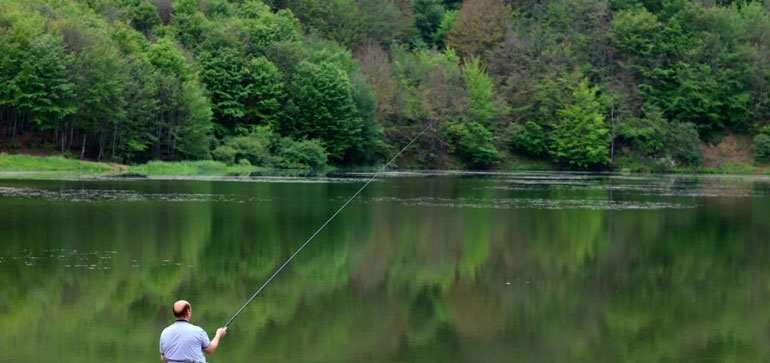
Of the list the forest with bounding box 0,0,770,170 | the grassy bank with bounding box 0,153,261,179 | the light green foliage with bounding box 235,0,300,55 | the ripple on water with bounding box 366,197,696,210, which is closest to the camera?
the ripple on water with bounding box 366,197,696,210

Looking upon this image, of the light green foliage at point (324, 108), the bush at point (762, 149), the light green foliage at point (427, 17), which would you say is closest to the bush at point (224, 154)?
the light green foliage at point (324, 108)

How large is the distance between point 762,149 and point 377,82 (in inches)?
1398

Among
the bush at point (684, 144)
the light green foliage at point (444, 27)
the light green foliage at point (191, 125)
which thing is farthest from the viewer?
the light green foliage at point (444, 27)

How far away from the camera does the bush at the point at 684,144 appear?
84.8 metres

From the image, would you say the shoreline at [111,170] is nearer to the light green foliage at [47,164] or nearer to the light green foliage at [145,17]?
the light green foliage at [47,164]

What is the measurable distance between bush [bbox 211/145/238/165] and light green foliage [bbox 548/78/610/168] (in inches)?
1295

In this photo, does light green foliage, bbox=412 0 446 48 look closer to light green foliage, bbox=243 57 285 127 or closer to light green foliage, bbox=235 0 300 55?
light green foliage, bbox=235 0 300 55

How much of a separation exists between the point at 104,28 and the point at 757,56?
60329 millimetres

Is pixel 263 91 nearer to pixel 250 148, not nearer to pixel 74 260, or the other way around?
pixel 250 148

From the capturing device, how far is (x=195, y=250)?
20562mm

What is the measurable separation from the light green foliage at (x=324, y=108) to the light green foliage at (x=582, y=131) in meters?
21.1

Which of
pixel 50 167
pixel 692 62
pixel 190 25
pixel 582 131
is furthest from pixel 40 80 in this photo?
pixel 692 62

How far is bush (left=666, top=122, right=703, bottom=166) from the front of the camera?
84.8m

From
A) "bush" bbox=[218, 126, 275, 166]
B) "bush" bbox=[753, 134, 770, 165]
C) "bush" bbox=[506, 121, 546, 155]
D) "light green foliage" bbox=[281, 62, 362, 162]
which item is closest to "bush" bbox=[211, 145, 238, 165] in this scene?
"bush" bbox=[218, 126, 275, 166]
